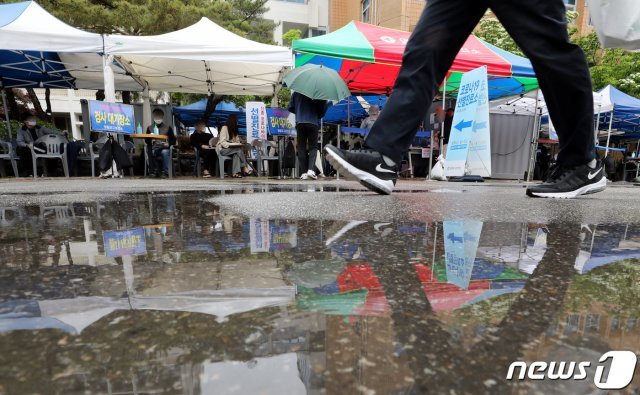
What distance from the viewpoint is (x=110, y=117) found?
6680 mm

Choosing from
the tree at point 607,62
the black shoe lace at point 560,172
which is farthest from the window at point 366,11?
the black shoe lace at point 560,172

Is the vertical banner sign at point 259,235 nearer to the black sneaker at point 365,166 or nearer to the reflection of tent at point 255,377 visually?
the reflection of tent at point 255,377

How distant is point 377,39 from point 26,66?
29.1 ft

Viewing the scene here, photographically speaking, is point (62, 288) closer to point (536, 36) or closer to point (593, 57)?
point (536, 36)

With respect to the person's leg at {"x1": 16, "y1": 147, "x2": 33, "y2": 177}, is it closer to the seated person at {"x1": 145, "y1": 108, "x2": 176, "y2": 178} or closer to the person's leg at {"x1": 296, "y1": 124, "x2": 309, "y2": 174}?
the seated person at {"x1": 145, "y1": 108, "x2": 176, "y2": 178}

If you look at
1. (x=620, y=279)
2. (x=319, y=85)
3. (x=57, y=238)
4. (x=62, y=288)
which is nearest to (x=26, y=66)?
(x=319, y=85)

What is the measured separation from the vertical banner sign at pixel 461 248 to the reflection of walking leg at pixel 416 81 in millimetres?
765

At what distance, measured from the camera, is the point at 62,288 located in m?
0.68

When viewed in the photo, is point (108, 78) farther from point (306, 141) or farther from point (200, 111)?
A: point (200, 111)

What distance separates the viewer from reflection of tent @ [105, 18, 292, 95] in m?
7.04

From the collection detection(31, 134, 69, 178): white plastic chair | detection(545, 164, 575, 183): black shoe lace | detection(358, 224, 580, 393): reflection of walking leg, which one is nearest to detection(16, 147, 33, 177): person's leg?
detection(31, 134, 69, 178): white plastic chair

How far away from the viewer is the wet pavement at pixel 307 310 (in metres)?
0.41

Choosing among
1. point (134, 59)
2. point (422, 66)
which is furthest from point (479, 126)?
point (134, 59)

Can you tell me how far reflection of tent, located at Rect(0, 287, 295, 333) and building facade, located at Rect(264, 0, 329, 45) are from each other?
27.7 m
